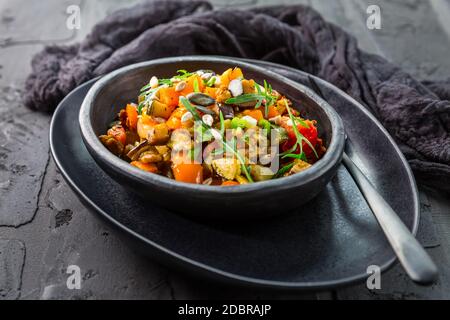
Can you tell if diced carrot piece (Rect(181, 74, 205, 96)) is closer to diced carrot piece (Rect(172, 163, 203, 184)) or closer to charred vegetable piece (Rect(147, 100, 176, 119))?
charred vegetable piece (Rect(147, 100, 176, 119))

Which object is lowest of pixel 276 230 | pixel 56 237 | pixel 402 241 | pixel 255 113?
pixel 56 237

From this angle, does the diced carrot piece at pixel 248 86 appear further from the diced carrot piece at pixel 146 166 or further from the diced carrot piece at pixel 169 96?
the diced carrot piece at pixel 146 166

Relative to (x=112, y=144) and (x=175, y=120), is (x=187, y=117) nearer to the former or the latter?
(x=175, y=120)

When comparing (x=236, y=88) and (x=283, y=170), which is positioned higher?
(x=236, y=88)

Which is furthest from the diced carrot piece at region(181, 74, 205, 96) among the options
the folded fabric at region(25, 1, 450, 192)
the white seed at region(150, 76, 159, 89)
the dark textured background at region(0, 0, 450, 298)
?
the folded fabric at region(25, 1, 450, 192)

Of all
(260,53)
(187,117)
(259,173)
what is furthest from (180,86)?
(260,53)

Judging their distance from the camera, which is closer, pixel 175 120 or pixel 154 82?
pixel 175 120

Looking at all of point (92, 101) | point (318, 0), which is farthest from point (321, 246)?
point (318, 0)
